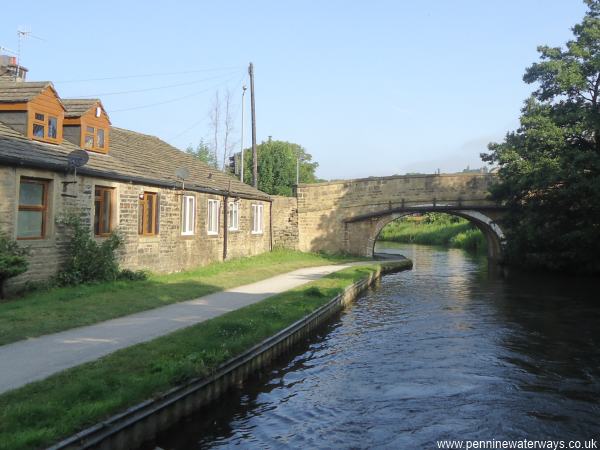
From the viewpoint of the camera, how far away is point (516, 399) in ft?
25.2

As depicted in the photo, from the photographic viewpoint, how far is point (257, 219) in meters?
27.4

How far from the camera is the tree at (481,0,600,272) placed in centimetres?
2238

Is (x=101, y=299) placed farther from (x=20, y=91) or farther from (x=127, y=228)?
(x=20, y=91)

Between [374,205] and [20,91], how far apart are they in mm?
20888

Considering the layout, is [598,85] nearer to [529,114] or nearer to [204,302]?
[529,114]

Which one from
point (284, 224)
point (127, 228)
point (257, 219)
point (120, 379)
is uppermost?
point (257, 219)

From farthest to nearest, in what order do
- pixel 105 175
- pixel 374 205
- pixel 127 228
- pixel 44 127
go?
pixel 374 205 < pixel 127 228 < pixel 105 175 < pixel 44 127

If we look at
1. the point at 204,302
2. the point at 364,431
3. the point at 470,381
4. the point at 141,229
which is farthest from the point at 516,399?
the point at 141,229

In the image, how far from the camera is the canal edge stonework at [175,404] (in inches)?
207

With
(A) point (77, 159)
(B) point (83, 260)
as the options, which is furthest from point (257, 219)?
(A) point (77, 159)

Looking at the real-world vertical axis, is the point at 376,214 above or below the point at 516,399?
above

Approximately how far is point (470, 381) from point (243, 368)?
12.0 feet

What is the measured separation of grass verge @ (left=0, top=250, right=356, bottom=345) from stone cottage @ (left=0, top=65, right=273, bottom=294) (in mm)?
1012

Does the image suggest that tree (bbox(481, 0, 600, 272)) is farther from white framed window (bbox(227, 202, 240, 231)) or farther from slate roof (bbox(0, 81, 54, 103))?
slate roof (bbox(0, 81, 54, 103))
